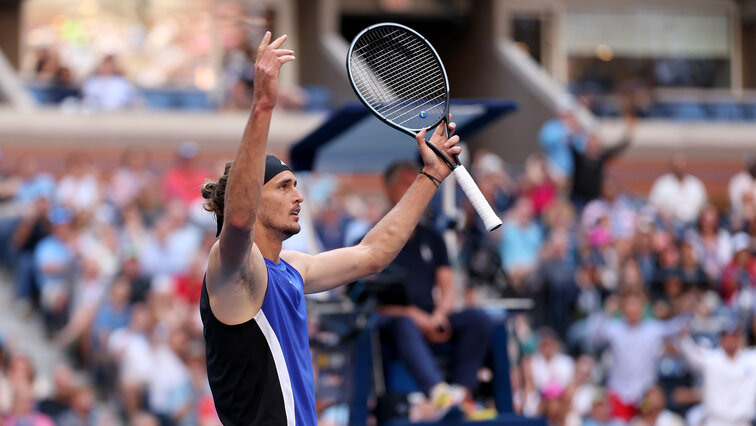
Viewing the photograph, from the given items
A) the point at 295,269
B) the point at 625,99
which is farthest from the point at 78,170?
the point at 625,99

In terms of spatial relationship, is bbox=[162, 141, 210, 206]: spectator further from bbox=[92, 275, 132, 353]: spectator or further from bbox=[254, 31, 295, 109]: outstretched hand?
bbox=[254, 31, 295, 109]: outstretched hand

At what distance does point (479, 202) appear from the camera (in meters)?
4.10

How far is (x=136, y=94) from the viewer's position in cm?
1823

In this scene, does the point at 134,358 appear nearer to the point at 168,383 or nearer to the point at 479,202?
the point at 168,383

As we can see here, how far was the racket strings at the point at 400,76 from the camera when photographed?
457cm

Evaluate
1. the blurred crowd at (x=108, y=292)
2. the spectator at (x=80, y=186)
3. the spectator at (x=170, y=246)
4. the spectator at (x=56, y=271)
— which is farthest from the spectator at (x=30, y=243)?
the spectator at (x=170, y=246)

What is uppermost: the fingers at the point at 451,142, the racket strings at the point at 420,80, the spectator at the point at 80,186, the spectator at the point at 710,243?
the racket strings at the point at 420,80

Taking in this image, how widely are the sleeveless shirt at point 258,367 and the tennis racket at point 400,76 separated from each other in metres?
0.99

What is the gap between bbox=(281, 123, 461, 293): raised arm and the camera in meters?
4.30

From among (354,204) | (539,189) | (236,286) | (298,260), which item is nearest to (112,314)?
(354,204)

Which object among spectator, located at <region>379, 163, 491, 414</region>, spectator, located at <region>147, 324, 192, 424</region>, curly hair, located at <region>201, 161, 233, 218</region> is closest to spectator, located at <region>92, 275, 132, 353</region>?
spectator, located at <region>147, 324, 192, 424</region>

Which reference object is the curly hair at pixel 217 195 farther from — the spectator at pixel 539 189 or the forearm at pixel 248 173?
the spectator at pixel 539 189

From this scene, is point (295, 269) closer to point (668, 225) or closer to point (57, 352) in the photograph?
point (57, 352)

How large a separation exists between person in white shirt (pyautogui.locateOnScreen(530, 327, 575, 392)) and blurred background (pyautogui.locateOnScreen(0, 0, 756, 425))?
0.8 inches
